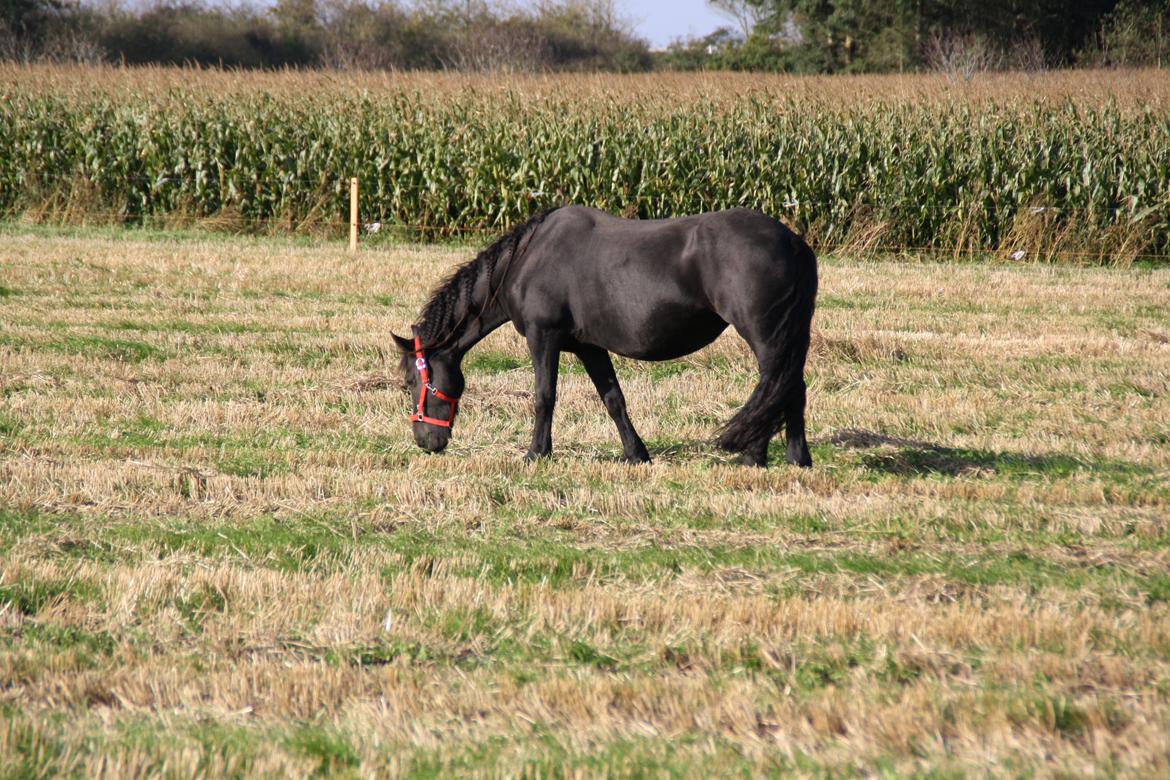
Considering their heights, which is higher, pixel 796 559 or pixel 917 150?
pixel 917 150

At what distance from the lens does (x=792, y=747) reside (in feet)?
10.6

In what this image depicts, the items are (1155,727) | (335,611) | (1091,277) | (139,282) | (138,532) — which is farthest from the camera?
(1091,277)

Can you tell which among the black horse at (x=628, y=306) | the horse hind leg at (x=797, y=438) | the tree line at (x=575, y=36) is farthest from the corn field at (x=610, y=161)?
the horse hind leg at (x=797, y=438)

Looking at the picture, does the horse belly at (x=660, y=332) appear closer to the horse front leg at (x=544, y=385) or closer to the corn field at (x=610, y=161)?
the horse front leg at (x=544, y=385)

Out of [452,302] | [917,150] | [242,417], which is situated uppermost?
[917,150]

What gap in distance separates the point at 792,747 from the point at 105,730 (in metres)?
1.93

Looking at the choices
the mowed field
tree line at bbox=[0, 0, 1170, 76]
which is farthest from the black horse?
tree line at bbox=[0, 0, 1170, 76]

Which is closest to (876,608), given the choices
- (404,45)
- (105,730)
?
(105,730)

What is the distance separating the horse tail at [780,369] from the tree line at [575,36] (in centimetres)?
2098

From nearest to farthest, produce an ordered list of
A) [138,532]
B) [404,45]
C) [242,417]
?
[138,532], [242,417], [404,45]

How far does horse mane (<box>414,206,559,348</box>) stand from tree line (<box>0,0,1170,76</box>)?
2072 centimetres

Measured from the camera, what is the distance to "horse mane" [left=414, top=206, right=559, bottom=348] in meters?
7.64

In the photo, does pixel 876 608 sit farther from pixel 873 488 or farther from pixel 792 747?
pixel 873 488

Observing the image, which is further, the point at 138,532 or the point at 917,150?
the point at 917,150
